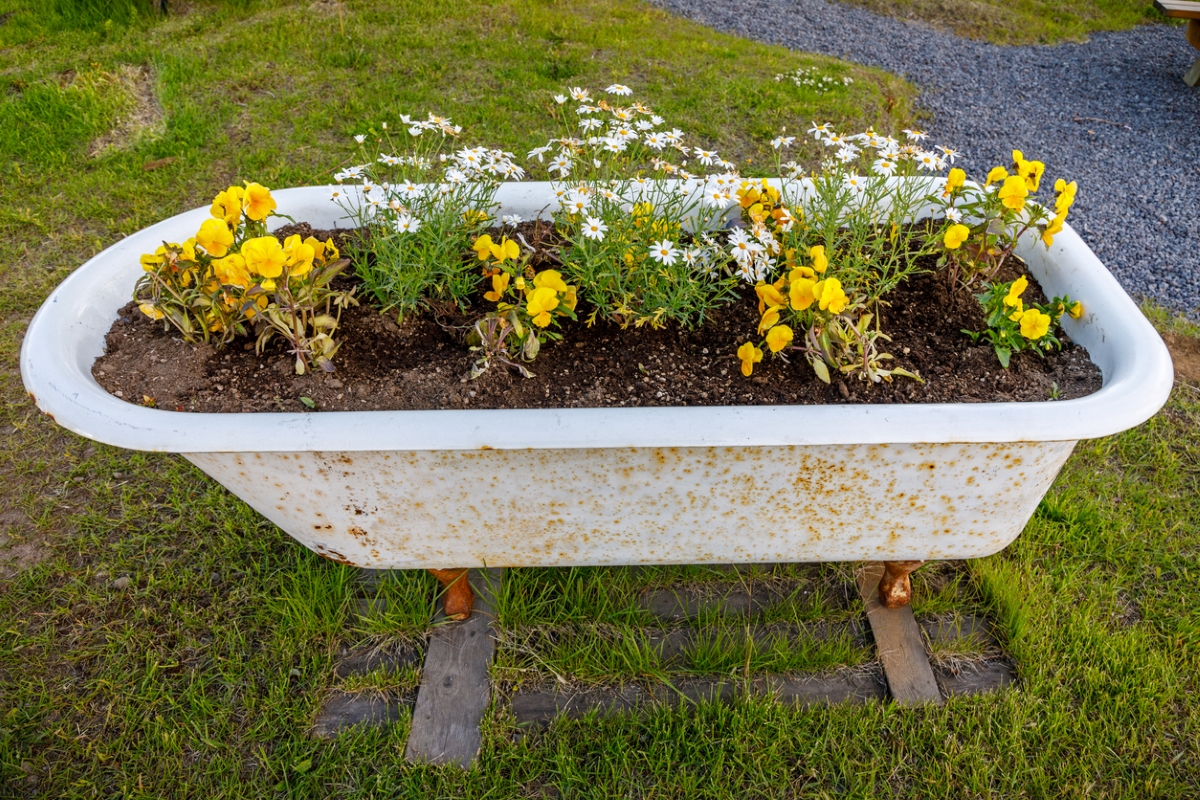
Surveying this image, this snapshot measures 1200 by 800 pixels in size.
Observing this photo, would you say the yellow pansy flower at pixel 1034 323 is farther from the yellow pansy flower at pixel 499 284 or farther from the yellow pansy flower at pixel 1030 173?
the yellow pansy flower at pixel 499 284

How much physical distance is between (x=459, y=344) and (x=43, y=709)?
3.55 ft

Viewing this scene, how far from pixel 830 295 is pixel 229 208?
3.38ft

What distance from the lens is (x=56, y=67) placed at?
135 inches

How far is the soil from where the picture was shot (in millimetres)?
1247

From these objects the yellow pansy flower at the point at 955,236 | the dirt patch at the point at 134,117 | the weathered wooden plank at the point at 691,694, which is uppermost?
the yellow pansy flower at the point at 955,236

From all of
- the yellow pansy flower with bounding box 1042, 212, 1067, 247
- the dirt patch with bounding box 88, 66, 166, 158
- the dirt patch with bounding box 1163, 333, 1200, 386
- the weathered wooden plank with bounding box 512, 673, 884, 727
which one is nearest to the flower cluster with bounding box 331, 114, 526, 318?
the weathered wooden plank with bounding box 512, 673, 884, 727

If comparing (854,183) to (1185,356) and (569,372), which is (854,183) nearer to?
(569,372)

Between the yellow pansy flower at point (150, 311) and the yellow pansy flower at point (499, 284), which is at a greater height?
the yellow pansy flower at point (499, 284)

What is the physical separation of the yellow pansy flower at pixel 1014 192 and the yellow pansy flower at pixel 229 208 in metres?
1.36

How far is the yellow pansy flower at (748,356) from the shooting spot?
1239 mm

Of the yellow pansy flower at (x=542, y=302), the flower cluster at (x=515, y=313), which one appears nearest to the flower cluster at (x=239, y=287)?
the flower cluster at (x=515, y=313)

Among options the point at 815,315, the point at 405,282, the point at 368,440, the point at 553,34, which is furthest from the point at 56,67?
the point at 815,315

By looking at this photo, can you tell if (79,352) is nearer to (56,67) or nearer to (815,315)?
(815,315)

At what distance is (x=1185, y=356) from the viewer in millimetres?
2156
